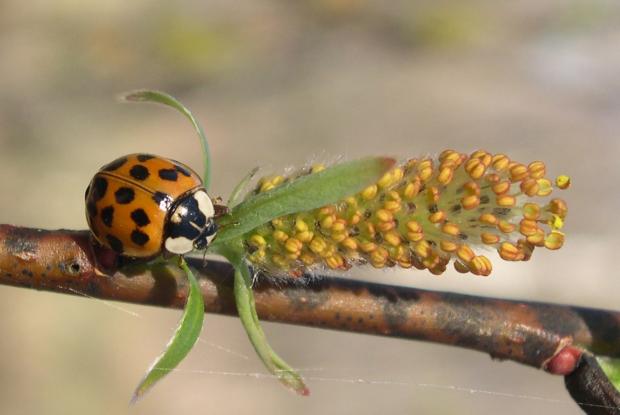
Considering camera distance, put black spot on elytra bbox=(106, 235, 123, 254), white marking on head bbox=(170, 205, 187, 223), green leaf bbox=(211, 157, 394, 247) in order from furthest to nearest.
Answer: white marking on head bbox=(170, 205, 187, 223), black spot on elytra bbox=(106, 235, 123, 254), green leaf bbox=(211, 157, 394, 247)

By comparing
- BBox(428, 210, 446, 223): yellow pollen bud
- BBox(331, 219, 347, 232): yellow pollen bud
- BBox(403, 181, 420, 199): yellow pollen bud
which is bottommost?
BBox(331, 219, 347, 232): yellow pollen bud

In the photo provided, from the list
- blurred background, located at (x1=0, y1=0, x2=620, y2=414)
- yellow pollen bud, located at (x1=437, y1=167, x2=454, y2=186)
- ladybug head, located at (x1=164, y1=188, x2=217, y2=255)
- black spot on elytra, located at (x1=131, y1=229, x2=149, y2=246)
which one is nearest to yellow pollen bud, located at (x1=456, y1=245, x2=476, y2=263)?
yellow pollen bud, located at (x1=437, y1=167, x2=454, y2=186)

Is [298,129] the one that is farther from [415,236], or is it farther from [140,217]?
[415,236]

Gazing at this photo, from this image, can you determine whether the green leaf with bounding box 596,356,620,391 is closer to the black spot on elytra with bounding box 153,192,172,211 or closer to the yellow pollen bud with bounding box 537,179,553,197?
the yellow pollen bud with bounding box 537,179,553,197

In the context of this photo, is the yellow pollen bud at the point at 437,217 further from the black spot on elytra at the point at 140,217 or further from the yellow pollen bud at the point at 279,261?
the black spot on elytra at the point at 140,217

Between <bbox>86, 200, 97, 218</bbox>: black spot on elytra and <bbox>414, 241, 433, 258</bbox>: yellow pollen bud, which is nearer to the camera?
<bbox>414, 241, 433, 258</bbox>: yellow pollen bud

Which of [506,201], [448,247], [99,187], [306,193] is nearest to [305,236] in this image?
[306,193]
